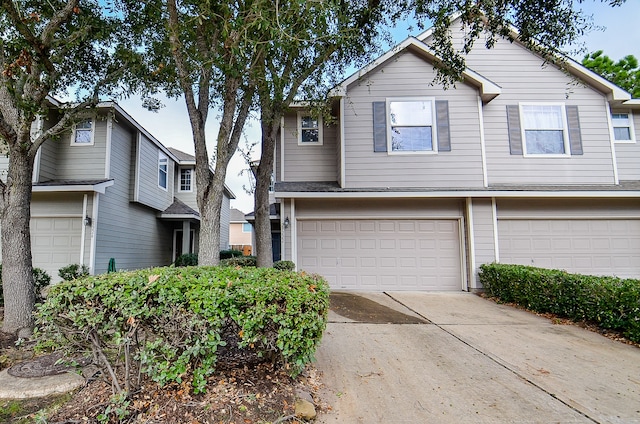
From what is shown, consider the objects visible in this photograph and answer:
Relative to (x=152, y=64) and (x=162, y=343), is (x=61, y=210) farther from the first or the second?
(x=162, y=343)

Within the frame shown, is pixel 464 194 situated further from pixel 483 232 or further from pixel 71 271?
pixel 71 271

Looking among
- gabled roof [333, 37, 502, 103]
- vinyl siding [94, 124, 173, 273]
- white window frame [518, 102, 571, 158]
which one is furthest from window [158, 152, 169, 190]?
white window frame [518, 102, 571, 158]

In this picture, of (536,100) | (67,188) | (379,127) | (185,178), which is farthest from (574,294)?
(185,178)

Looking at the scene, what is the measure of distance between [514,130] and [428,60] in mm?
3213

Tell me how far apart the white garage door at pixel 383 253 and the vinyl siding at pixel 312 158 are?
4.99ft

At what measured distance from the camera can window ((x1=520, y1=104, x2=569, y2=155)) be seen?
9242 mm

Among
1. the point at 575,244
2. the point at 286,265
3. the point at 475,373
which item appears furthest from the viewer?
the point at 575,244

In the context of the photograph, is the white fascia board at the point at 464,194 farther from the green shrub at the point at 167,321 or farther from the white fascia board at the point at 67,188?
the green shrub at the point at 167,321

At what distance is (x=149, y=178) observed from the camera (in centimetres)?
1252

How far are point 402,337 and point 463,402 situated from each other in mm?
1958

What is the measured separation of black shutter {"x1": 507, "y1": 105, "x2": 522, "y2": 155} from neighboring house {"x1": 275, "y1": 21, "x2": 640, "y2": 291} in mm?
29

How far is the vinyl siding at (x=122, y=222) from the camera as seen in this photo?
9888 mm

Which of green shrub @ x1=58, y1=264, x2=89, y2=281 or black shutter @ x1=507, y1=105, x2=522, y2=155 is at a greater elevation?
black shutter @ x1=507, y1=105, x2=522, y2=155

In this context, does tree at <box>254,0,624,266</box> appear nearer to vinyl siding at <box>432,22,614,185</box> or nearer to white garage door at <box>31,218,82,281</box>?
vinyl siding at <box>432,22,614,185</box>
